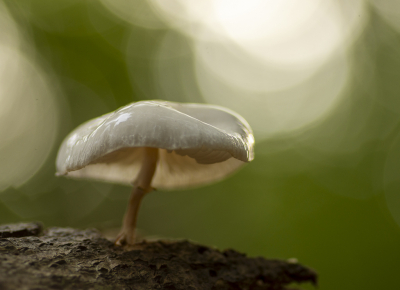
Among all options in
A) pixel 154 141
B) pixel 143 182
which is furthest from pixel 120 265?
pixel 154 141

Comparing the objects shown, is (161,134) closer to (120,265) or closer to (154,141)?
(154,141)

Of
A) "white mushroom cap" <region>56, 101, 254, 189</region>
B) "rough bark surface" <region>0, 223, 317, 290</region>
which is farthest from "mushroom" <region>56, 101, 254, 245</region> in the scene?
"rough bark surface" <region>0, 223, 317, 290</region>

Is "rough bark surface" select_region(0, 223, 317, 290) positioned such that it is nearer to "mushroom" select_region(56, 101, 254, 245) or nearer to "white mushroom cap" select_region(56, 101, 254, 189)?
"mushroom" select_region(56, 101, 254, 245)

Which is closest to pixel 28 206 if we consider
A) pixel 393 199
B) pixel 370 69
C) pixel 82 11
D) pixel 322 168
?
pixel 82 11

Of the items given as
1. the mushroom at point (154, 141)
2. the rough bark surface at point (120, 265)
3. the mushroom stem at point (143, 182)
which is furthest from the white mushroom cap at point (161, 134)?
the rough bark surface at point (120, 265)

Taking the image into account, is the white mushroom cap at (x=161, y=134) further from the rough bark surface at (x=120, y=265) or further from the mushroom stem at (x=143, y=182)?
the rough bark surface at (x=120, y=265)
